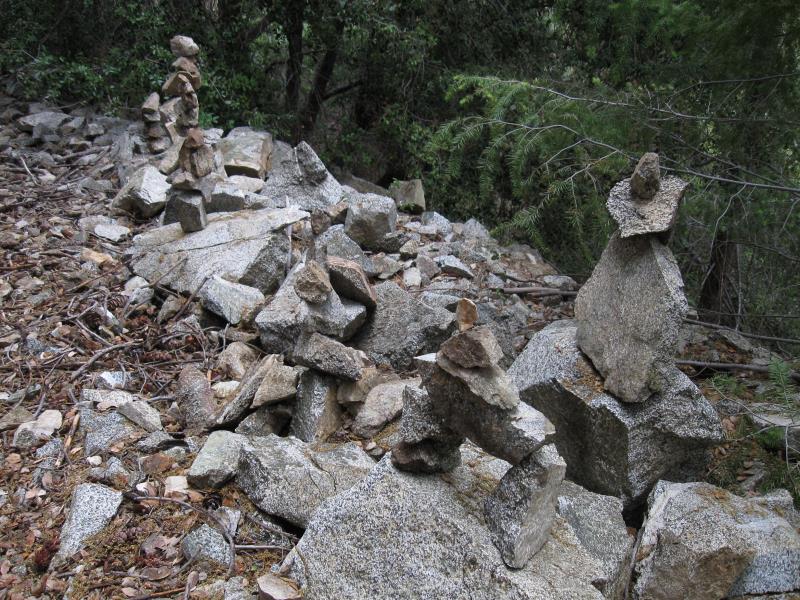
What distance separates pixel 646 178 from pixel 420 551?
203 centimetres

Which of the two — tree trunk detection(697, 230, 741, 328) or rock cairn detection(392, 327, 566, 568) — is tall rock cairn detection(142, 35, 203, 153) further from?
tree trunk detection(697, 230, 741, 328)

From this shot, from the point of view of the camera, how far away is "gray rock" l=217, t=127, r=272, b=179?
25.8 feet

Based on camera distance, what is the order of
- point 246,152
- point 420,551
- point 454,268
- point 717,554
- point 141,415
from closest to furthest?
point 420,551, point 717,554, point 141,415, point 454,268, point 246,152

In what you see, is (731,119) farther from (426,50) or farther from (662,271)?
(426,50)

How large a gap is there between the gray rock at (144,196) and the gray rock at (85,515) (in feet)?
13.0

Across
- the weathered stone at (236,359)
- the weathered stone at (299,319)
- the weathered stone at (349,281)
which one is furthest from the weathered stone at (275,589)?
the weathered stone at (349,281)

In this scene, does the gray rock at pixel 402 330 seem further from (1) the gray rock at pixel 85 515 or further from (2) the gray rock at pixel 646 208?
(1) the gray rock at pixel 85 515

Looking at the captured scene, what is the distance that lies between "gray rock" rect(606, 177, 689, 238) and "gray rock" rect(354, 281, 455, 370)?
1.47 meters

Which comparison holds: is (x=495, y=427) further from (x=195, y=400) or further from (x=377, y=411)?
(x=195, y=400)

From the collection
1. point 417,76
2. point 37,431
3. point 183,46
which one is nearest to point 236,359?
point 37,431

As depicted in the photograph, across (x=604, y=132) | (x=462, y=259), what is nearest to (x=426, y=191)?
(x=462, y=259)

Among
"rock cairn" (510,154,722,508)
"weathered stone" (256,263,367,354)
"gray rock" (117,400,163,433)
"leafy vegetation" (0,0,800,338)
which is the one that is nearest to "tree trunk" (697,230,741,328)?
"leafy vegetation" (0,0,800,338)

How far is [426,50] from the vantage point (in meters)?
9.42

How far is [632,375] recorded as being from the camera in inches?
141
